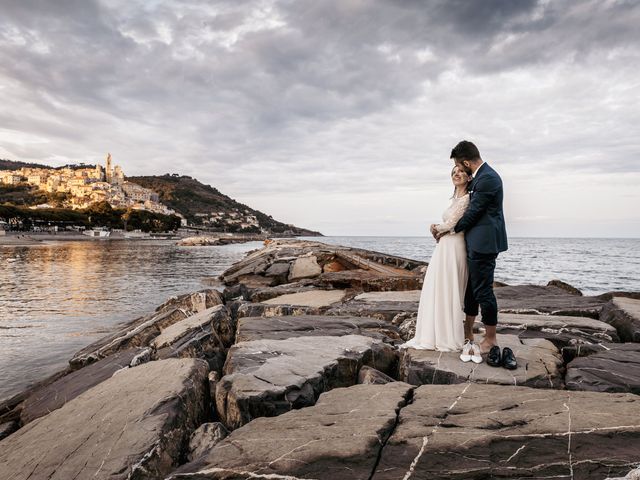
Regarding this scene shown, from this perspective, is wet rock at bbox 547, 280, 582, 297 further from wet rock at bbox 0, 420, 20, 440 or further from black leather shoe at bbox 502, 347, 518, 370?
wet rock at bbox 0, 420, 20, 440

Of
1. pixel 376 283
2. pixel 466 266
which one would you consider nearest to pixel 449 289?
pixel 466 266

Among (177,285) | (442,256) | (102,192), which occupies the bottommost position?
(177,285)

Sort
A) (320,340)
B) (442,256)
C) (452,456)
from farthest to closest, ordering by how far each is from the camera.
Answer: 1. (320,340)
2. (442,256)
3. (452,456)

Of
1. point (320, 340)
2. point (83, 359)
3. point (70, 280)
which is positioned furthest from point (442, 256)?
point (70, 280)

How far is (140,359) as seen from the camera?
18.5ft

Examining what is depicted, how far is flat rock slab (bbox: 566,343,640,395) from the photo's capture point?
353 cm

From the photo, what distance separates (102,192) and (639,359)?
7328 inches

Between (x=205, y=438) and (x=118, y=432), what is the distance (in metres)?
0.71

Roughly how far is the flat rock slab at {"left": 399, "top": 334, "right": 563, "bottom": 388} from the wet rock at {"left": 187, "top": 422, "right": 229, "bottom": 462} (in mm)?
1974

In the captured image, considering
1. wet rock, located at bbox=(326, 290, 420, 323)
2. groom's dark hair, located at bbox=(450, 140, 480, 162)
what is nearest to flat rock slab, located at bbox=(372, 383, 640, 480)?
groom's dark hair, located at bbox=(450, 140, 480, 162)

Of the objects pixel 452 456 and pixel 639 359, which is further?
pixel 639 359

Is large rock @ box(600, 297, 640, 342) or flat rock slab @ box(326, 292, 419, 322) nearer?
large rock @ box(600, 297, 640, 342)

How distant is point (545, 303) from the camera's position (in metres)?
7.50

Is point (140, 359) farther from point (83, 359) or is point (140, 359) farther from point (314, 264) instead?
point (314, 264)
